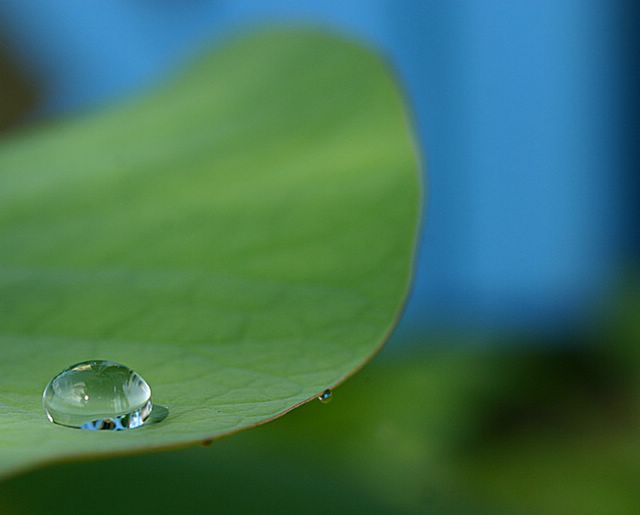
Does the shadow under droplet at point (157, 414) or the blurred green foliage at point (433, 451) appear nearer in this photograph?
the shadow under droplet at point (157, 414)

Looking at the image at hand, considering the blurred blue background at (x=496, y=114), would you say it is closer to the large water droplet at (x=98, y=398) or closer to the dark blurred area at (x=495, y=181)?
the dark blurred area at (x=495, y=181)

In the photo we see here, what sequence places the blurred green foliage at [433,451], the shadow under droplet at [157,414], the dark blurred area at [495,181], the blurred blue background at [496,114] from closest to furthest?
the shadow under droplet at [157,414] < the blurred green foliage at [433,451] < the dark blurred area at [495,181] < the blurred blue background at [496,114]

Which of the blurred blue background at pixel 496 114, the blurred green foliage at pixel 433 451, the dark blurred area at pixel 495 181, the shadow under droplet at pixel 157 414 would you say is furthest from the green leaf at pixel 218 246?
the blurred blue background at pixel 496 114

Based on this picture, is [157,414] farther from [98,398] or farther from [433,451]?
[433,451]

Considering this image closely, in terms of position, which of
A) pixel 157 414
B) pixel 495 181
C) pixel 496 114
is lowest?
pixel 157 414

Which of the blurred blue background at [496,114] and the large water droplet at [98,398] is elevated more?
the blurred blue background at [496,114]

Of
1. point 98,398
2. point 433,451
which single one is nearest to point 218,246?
point 98,398

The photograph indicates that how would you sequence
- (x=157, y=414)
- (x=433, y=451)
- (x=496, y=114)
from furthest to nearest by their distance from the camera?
1. (x=496, y=114)
2. (x=433, y=451)
3. (x=157, y=414)

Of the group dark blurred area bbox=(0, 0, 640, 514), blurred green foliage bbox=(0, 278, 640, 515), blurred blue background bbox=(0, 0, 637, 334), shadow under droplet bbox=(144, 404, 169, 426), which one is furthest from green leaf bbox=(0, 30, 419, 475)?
blurred blue background bbox=(0, 0, 637, 334)

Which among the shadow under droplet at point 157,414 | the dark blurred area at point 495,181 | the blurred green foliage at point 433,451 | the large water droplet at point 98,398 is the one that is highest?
the dark blurred area at point 495,181

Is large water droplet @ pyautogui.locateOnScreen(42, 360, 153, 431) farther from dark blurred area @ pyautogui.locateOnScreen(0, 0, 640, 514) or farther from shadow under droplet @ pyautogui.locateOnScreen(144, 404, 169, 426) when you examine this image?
dark blurred area @ pyautogui.locateOnScreen(0, 0, 640, 514)
